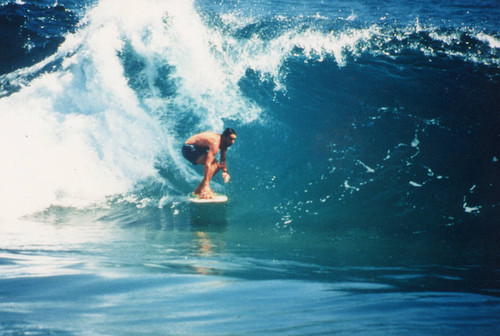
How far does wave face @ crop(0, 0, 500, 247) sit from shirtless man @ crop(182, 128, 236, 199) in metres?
0.86

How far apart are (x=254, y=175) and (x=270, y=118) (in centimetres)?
150

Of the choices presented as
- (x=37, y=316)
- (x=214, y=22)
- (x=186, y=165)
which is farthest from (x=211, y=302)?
(x=214, y=22)

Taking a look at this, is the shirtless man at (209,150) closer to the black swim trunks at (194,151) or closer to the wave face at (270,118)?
the black swim trunks at (194,151)

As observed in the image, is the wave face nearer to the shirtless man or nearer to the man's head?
the shirtless man

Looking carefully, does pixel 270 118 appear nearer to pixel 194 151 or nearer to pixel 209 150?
pixel 194 151

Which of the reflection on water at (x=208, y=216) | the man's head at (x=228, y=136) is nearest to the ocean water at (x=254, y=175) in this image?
the reflection on water at (x=208, y=216)

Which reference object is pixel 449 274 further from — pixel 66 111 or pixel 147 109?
pixel 66 111

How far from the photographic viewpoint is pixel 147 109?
8.18 m

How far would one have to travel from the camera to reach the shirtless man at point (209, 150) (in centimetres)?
543

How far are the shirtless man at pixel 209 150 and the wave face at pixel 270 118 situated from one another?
86 centimetres

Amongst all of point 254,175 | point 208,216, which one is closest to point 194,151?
point 208,216

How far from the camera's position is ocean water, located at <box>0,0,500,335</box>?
2.05 metres

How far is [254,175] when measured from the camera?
23.0 feet

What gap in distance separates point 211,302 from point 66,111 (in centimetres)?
749
